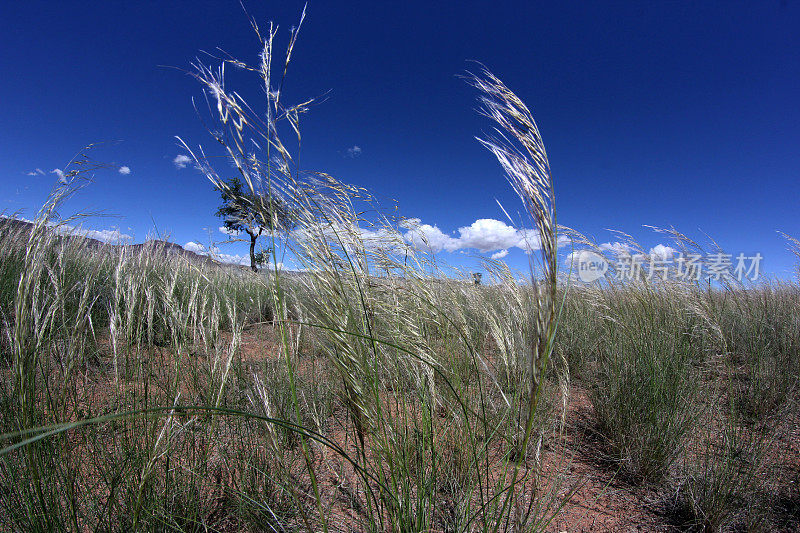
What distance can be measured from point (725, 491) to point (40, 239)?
318cm

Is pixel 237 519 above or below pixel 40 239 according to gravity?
below

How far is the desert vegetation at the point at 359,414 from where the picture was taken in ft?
3.33

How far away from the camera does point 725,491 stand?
5.03 feet

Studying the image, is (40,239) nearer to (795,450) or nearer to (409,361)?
(409,361)

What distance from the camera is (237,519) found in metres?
1.43

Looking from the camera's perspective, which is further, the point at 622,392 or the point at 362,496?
the point at 622,392

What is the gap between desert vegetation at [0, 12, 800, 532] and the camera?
39.9 inches

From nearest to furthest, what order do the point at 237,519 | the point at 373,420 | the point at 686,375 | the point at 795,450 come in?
the point at 373,420, the point at 237,519, the point at 795,450, the point at 686,375

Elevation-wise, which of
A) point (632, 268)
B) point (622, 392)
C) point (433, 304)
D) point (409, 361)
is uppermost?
point (632, 268)

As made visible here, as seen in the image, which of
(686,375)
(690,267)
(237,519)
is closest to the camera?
(237,519)

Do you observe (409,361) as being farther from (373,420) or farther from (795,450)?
(795,450)

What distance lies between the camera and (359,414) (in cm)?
122

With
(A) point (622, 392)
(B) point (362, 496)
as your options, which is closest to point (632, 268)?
(A) point (622, 392)

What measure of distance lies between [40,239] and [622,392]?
3191 millimetres
